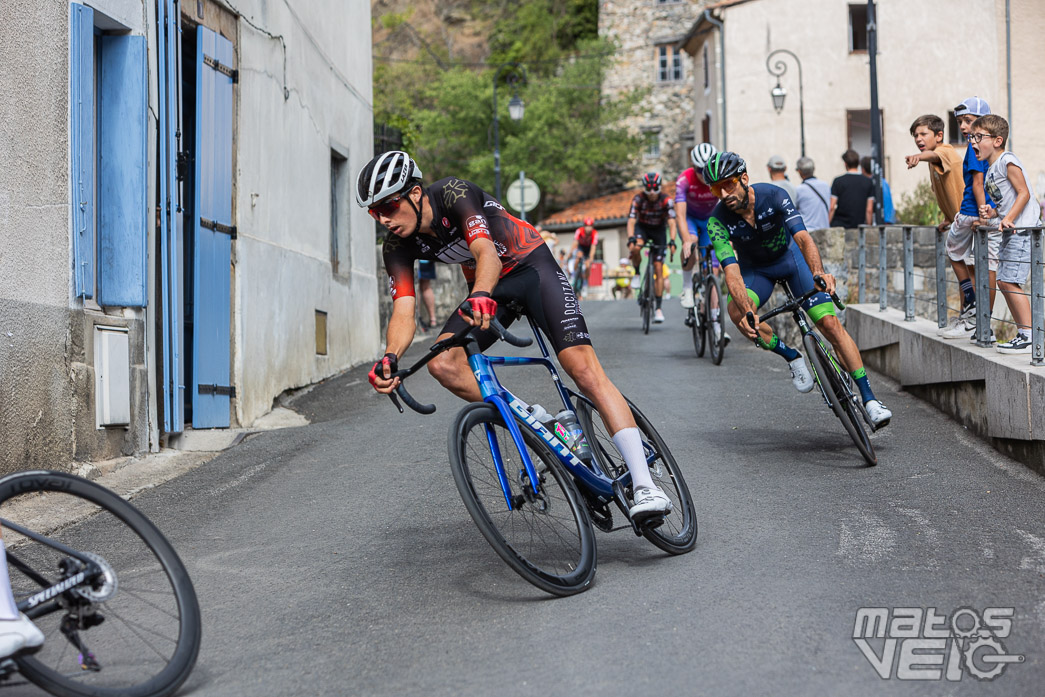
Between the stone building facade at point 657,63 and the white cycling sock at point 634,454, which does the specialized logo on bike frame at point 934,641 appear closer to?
the white cycling sock at point 634,454

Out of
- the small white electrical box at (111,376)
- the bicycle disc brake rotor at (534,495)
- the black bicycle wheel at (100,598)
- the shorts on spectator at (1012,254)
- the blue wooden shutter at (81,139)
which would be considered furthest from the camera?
the shorts on spectator at (1012,254)

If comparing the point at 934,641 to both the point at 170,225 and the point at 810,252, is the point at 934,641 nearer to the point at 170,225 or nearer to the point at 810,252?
the point at 810,252

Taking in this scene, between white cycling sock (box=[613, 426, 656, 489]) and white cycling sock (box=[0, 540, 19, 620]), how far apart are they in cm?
262

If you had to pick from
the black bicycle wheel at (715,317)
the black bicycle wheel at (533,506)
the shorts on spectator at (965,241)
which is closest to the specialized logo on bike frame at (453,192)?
the black bicycle wheel at (533,506)

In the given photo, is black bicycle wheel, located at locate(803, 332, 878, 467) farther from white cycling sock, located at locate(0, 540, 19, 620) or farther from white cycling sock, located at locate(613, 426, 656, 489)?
white cycling sock, located at locate(0, 540, 19, 620)

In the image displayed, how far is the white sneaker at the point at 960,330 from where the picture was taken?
920cm

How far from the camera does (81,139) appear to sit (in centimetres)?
771

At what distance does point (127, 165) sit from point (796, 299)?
4683 mm

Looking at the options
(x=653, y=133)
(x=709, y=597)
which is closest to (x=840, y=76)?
(x=653, y=133)

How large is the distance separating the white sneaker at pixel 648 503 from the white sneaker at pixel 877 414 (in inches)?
114

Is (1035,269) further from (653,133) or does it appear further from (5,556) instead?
(653,133)

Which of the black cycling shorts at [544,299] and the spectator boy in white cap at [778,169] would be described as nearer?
the black cycling shorts at [544,299]

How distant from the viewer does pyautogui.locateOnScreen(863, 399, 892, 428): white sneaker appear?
7488 mm

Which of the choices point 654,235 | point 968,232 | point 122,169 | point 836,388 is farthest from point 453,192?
point 654,235
